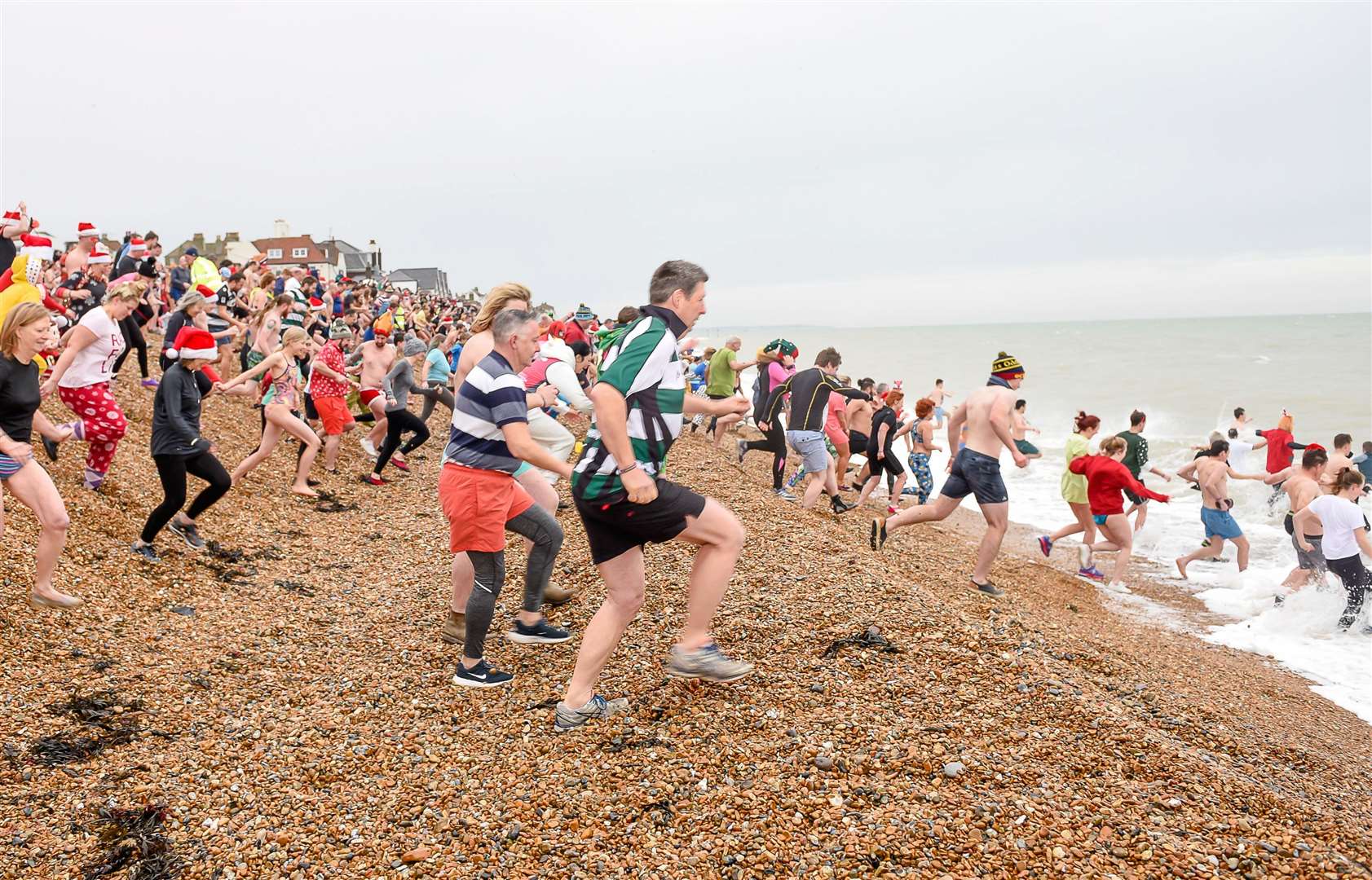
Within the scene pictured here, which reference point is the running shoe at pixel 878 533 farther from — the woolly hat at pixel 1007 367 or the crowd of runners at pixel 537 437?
the woolly hat at pixel 1007 367

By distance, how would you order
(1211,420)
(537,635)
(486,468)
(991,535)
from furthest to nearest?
(1211,420) → (991,535) → (537,635) → (486,468)

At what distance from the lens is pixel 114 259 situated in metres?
12.1

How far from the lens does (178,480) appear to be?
20.5 ft

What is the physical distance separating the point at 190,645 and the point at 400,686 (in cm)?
168

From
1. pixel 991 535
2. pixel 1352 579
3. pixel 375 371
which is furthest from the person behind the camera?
pixel 375 371

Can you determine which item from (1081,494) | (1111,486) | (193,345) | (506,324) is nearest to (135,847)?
(506,324)

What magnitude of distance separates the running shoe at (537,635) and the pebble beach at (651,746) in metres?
0.15

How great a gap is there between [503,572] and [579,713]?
860 mm

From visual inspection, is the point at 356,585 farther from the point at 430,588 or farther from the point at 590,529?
the point at 590,529

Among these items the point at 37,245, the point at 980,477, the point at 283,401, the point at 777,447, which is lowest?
the point at 777,447

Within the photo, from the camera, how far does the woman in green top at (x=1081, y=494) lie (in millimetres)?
9805

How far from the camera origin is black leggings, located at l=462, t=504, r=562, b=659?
171 inches

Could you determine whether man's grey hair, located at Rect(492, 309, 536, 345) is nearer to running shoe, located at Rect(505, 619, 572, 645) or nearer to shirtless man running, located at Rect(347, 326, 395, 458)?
running shoe, located at Rect(505, 619, 572, 645)

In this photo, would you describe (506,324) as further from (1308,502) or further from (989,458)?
(1308,502)
